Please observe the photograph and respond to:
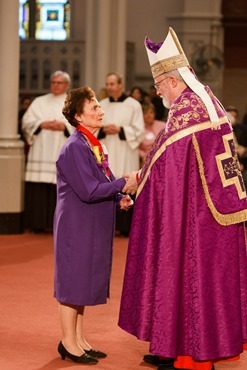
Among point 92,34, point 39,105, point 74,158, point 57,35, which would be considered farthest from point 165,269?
point 57,35

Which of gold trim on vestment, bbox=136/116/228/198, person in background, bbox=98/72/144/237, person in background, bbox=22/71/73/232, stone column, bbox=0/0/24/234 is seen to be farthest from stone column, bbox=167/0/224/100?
gold trim on vestment, bbox=136/116/228/198

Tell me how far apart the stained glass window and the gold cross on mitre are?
1228cm

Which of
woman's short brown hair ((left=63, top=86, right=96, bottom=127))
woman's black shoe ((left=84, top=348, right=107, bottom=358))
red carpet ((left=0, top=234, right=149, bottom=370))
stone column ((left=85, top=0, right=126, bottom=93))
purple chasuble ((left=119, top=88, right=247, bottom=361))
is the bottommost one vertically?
red carpet ((left=0, top=234, right=149, bottom=370))

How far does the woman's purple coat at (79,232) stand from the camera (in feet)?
19.9

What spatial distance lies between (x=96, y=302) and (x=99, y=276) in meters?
0.15

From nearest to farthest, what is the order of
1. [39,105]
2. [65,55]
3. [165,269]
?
[165,269] < [39,105] < [65,55]

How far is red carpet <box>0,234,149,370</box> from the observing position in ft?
20.8

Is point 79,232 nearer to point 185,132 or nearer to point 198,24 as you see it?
point 185,132

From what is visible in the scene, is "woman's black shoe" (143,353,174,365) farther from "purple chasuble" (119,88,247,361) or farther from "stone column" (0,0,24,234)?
"stone column" (0,0,24,234)

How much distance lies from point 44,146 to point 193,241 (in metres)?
6.00

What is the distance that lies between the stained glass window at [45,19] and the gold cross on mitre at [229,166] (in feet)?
40.3

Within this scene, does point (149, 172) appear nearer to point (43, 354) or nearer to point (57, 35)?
point (43, 354)

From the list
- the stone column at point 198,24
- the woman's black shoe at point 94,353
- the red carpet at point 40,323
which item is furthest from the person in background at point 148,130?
the woman's black shoe at point 94,353

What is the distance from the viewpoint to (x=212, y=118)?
5.88 metres
